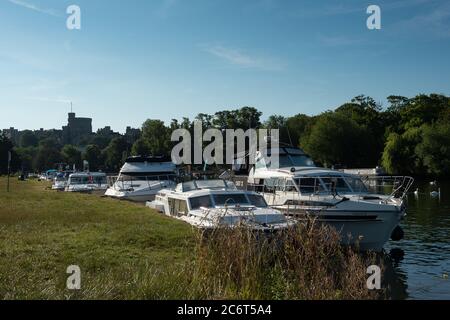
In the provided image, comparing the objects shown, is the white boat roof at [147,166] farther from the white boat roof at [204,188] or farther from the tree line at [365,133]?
the tree line at [365,133]

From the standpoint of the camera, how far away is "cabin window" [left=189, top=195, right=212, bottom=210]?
21.2 meters

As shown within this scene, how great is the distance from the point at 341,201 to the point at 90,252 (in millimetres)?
12578

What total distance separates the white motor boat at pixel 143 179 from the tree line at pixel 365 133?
37652 millimetres

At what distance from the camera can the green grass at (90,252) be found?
9.48 metres

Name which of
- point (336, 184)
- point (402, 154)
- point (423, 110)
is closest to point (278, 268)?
point (336, 184)

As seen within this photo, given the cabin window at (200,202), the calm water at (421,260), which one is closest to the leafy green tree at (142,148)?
the calm water at (421,260)

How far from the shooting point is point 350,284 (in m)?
9.95

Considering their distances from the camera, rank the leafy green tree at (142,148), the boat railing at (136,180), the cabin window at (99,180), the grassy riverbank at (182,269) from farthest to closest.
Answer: the leafy green tree at (142,148)
the cabin window at (99,180)
the boat railing at (136,180)
the grassy riverbank at (182,269)

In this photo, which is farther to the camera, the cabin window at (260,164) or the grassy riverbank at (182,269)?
the cabin window at (260,164)

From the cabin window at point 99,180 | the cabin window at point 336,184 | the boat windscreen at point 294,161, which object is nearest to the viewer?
the cabin window at point 336,184

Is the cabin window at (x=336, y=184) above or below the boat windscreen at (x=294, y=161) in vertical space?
below

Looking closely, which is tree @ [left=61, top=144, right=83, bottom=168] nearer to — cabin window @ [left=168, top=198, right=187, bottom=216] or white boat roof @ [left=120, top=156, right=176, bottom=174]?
white boat roof @ [left=120, top=156, right=176, bottom=174]
